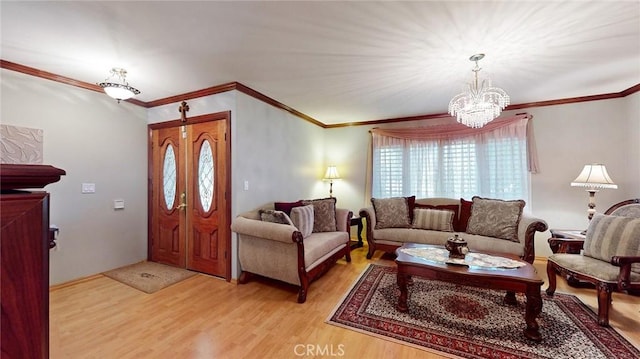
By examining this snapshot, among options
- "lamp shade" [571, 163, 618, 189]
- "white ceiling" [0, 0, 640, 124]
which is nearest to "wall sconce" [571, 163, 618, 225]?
"lamp shade" [571, 163, 618, 189]

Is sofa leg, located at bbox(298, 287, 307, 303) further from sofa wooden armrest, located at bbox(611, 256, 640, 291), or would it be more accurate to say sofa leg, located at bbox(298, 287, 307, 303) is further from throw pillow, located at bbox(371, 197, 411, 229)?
sofa wooden armrest, located at bbox(611, 256, 640, 291)

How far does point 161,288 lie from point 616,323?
14.1 feet

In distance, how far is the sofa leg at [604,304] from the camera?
2.07m

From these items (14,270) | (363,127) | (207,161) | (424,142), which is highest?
(363,127)

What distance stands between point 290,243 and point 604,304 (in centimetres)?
270

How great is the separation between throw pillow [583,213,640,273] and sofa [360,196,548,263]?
0.48m

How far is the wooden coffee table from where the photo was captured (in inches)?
75.1

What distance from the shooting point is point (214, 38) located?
2.11m

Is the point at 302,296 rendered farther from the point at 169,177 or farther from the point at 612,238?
the point at 612,238

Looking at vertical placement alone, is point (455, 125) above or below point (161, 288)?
above

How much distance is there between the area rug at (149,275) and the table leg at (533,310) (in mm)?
3462

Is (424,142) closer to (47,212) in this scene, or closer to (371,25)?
(371,25)

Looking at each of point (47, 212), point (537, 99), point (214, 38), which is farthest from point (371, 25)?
point (537, 99)

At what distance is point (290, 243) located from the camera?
2611 millimetres
